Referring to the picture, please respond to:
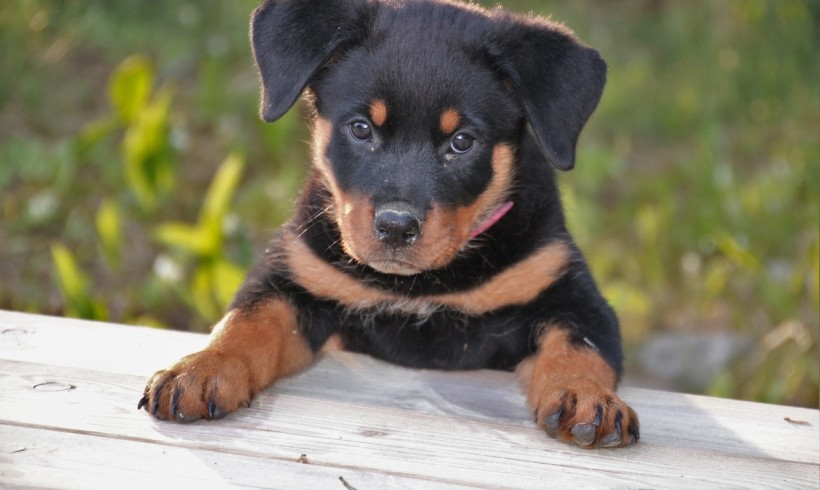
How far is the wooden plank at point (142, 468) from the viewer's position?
2.10 metres

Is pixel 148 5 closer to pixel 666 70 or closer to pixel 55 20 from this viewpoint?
pixel 55 20

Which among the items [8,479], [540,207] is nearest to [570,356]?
[540,207]

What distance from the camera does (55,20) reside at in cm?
609

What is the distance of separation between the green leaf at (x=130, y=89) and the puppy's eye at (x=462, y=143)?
2296mm

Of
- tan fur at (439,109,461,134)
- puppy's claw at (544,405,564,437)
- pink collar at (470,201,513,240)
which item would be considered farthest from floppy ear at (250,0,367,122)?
puppy's claw at (544,405,564,437)

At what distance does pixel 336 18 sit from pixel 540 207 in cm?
76

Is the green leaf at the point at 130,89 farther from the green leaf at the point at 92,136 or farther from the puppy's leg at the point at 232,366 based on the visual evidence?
the puppy's leg at the point at 232,366

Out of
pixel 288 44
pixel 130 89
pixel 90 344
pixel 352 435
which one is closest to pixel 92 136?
pixel 130 89

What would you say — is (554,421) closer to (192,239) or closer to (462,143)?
(462,143)

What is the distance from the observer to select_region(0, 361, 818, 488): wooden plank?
223 cm

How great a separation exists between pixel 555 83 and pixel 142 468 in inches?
53.6

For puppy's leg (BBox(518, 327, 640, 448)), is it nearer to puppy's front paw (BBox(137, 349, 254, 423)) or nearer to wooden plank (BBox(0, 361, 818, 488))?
wooden plank (BBox(0, 361, 818, 488))

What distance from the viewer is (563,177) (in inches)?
223

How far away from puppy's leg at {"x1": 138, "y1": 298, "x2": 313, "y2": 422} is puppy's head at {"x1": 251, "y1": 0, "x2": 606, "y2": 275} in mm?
314
